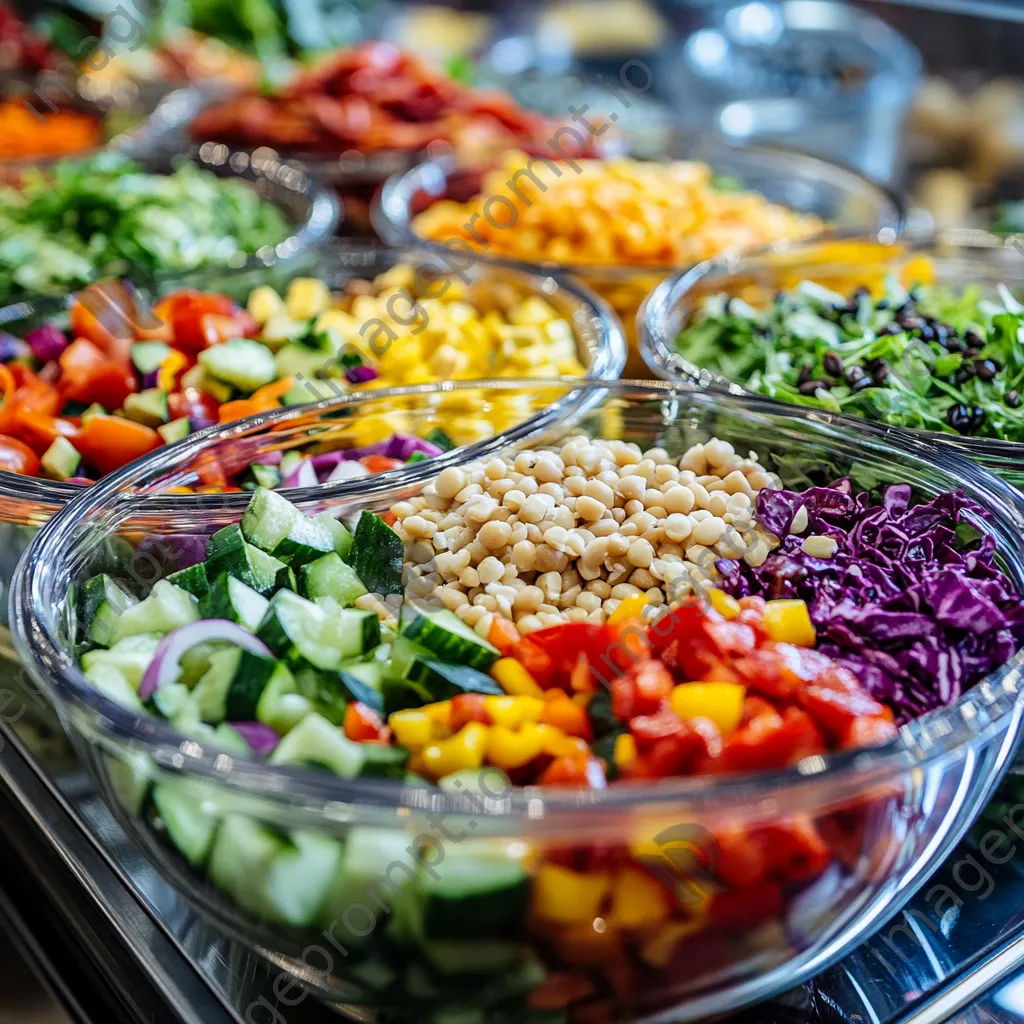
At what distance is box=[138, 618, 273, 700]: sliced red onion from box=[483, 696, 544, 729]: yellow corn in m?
0.19

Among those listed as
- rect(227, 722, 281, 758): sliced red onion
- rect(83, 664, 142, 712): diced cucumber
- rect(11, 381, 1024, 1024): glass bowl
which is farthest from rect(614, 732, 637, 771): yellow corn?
rect(83, 664, 142, 712): diced cucumber

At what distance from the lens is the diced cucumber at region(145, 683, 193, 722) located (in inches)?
31.7

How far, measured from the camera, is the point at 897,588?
3.03 ft

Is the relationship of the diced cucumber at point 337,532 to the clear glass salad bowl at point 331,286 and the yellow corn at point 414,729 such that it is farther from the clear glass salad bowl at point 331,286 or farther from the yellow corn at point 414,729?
the yellow corn at point 414,729

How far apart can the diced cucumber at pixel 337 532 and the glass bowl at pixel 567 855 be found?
0.86ft

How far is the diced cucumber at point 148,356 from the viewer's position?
142 centimetres

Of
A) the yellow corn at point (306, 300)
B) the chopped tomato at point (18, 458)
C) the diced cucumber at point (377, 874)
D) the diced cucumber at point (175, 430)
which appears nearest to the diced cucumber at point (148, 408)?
the diced cucumber at point (175, 430)

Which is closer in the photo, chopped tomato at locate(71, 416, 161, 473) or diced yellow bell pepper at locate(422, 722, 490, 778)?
diced yellow bell pepper at locate(422, 722, 490, 778)

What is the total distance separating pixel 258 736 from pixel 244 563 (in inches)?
8.6

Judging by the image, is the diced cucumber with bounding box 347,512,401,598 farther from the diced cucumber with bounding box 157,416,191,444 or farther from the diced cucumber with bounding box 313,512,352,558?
the diced cucumber with bounding box 157,416,191,444

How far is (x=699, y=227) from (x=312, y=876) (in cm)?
137

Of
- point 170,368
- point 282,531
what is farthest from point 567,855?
point 170,368

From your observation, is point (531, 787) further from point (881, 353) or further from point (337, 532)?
point (881, 353)

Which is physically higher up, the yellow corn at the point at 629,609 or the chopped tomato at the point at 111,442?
the yellow corn at the point at 629,609
